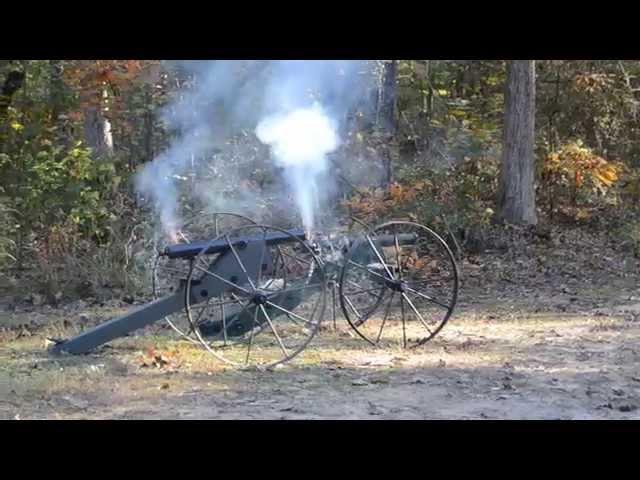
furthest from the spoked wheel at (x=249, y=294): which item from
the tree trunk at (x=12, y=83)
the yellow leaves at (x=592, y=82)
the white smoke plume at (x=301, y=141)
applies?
the yellow leaves at (x=592, y=82)

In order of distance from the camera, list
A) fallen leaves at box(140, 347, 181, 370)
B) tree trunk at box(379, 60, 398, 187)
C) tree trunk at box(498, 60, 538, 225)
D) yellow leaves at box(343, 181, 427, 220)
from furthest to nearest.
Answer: tree trunk at box(379, 60, 398, 187)
tree trunk at box(498, 60, 538, 225)
yellow leaves at box(343, 181, 427, 220)
fallen leaves at box(140, 347, 181, 370)

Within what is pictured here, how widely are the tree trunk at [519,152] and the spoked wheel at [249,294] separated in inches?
218

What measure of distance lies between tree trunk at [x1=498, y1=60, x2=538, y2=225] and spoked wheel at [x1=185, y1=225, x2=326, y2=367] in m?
5.53

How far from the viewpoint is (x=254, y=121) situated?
11852mm

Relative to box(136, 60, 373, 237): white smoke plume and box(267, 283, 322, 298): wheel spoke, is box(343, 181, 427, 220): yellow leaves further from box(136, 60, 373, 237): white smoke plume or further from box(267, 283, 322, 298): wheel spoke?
box(267, 283, 322, 298): wheel spoke

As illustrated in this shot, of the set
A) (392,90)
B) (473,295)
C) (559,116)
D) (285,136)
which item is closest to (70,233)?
(285,136)

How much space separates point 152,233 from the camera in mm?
10859

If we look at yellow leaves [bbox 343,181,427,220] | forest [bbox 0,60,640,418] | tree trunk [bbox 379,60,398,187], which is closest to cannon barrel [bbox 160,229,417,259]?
forest [bbox 0,60,640,418]

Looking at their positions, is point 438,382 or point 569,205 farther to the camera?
point 569,205

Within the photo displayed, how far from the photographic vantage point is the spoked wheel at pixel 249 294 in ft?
23.2

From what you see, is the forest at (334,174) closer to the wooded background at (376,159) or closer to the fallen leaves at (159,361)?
the wooded background at (376,159)

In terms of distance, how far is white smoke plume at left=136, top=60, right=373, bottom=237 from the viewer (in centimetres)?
906

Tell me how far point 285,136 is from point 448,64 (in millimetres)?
7658
